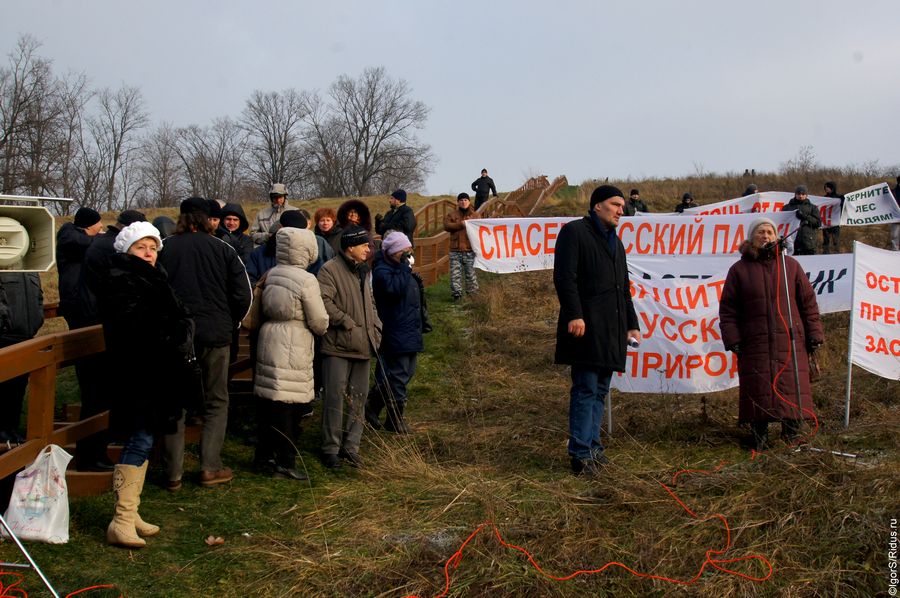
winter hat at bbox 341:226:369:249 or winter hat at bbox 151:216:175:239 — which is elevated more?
winter hat at bbox 151:216:175:239

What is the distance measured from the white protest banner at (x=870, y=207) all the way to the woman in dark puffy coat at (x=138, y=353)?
11.8m

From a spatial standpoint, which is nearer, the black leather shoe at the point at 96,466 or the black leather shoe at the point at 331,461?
the black leather shoe at the point at 96,466

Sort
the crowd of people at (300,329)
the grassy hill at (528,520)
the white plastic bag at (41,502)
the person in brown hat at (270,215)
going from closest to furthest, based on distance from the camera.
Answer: the grassy hill at (528,520) < the white plastic bag at (41,502) < the crowd of people at (300,329) < the person in brown hat at (270,215)

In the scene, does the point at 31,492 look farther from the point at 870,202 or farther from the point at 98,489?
the point at 870,202

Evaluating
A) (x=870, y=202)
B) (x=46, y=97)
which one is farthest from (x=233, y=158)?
(x=870, y=202)

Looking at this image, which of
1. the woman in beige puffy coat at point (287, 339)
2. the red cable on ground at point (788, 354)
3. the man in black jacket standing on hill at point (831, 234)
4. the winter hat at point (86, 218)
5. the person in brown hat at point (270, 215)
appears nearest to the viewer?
the woman in beige puffy coat at point (287, 339)

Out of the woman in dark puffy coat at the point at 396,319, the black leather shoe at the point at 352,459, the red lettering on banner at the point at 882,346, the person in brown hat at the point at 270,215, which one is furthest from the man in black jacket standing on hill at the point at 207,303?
the red lettering on banner at the point at 882,346

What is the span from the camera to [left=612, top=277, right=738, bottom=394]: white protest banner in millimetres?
7129

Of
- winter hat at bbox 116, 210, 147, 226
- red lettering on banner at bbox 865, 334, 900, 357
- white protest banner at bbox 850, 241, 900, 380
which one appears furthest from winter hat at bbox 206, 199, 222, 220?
red lettering on banner at bbox 865, 334, 900, 357

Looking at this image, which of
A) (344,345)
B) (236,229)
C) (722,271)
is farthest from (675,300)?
(236,229)

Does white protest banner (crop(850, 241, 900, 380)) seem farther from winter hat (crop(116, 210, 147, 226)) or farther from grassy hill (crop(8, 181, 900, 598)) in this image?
winter hat (crop(116, 210, 147, 226))

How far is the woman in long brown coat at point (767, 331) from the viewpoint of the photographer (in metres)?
6.16

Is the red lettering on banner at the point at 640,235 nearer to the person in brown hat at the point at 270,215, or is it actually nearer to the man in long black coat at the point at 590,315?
the man in long black coat at the point at 590,315

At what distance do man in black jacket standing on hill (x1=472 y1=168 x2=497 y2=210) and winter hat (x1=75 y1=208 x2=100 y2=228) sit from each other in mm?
16794
